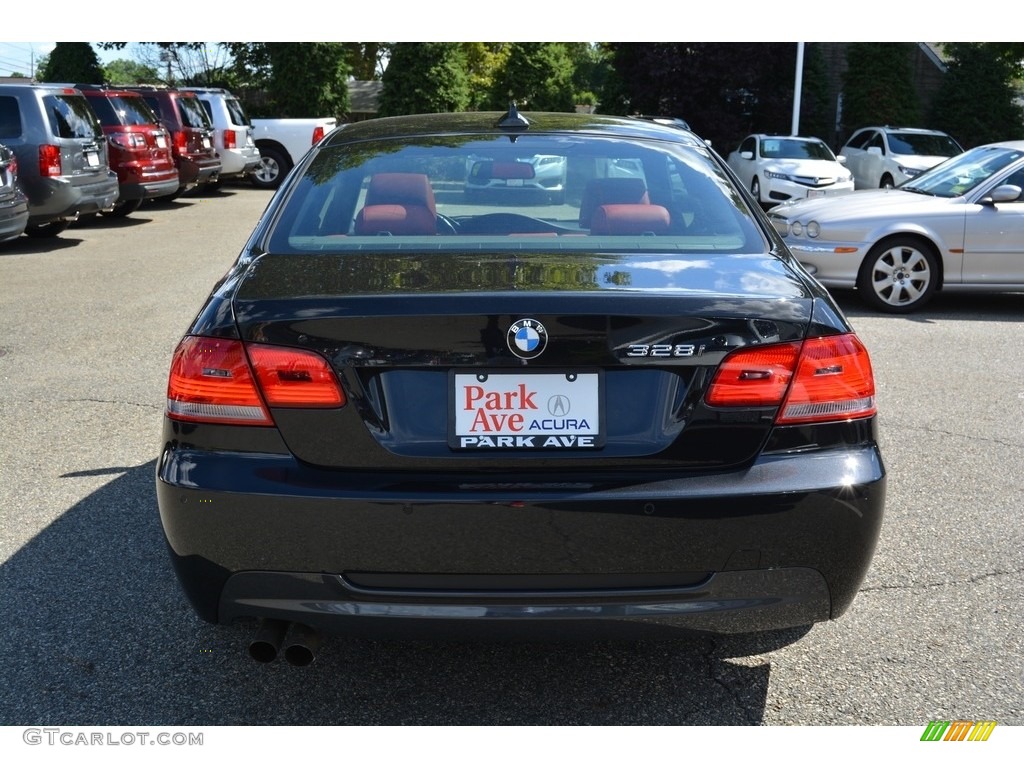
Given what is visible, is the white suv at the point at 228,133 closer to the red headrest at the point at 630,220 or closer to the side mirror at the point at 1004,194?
the side mirror at the point at 1004,194

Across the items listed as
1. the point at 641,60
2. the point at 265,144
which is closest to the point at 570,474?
the point at 265,144

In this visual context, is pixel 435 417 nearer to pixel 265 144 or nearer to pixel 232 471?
pixel 232 471

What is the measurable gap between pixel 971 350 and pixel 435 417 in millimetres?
6746

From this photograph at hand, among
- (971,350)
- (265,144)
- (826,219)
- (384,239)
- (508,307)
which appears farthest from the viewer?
(265,144)

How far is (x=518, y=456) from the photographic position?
2.76 metres

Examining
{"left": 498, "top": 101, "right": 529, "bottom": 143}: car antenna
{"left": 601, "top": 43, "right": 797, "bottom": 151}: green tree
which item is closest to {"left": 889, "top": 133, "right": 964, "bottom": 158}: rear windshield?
{"left": 601, "top": 43, "right": 797, "bottom": 151}: green tree

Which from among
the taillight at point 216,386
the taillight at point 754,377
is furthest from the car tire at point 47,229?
the taillight at point 754,377

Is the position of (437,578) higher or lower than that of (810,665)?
higher

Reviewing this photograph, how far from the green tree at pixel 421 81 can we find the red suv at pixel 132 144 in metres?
19.1

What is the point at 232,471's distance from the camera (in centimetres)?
281

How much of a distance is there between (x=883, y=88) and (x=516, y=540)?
35.2 meters

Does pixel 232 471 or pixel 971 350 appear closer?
pixel 232 471

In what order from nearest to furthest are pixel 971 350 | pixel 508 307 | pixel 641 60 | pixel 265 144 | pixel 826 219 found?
1. pixel 508 307
2. pixel 971 350
3. pixel 826 219
4. pixel 265 144
5. pixel 641 60

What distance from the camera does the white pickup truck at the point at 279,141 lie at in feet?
83.0
